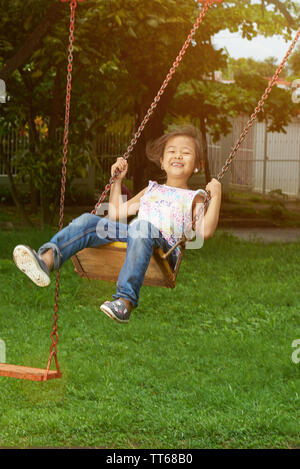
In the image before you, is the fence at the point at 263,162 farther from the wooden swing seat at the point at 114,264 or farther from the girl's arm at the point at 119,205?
the wooden swing seat at the point at 114,264

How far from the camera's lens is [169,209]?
158 inches

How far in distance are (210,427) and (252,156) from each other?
19636 millimetres

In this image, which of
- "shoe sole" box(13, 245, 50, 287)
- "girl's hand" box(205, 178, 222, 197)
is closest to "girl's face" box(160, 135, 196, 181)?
"girl's hand" box(205, 178, 222, 197)

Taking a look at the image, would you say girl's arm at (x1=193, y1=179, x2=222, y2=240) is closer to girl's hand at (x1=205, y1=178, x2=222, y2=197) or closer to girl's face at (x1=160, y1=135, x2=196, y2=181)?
girl's hand at (x1=205, y1=178, x2=222, y2=197)

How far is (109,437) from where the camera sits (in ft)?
16.1

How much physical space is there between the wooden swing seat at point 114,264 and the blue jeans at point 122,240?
1.9 inches

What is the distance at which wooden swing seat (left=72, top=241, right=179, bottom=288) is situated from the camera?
3.79 meters

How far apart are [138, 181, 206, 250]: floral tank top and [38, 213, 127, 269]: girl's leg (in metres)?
0.23

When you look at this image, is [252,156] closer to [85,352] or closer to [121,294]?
[85,352]

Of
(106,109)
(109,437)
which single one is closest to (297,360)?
(109,437)

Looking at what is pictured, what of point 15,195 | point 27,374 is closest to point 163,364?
point 27,374

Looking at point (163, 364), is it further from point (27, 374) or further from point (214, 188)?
point (214, 188)

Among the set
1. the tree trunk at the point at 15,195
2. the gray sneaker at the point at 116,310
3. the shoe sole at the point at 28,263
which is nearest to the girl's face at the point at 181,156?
the gray sneaker at the point at 116,310

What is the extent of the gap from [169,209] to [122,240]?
1.10ft
